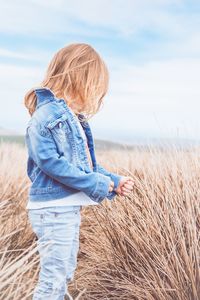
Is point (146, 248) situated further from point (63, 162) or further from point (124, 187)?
point (63, 162)

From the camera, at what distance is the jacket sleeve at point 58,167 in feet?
7.07

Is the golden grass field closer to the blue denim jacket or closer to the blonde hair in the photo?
the blue denim jacket

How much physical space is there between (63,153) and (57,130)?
0.09 metres

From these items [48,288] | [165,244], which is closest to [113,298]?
[165,244]

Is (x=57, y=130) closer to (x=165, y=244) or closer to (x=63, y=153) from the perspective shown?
(x=63, y=153)

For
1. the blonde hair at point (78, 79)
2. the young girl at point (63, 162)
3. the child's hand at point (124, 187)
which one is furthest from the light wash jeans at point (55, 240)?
the blonde hair at point (78, 79)

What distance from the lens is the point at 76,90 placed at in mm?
2326

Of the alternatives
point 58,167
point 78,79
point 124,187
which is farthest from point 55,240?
point 78,79

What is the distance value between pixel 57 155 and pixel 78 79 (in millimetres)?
329

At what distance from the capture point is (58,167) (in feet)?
7.06

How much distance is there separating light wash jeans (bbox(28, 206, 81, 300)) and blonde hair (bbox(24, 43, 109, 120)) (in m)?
0.40

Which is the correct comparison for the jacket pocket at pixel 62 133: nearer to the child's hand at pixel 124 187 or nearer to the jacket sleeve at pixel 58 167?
the jacket sleeve at pixel 58 167

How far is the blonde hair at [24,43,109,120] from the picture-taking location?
2314 mm

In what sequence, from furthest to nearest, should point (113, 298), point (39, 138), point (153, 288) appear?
point (113, 298)
point (153, 288)
point (39, 138)
